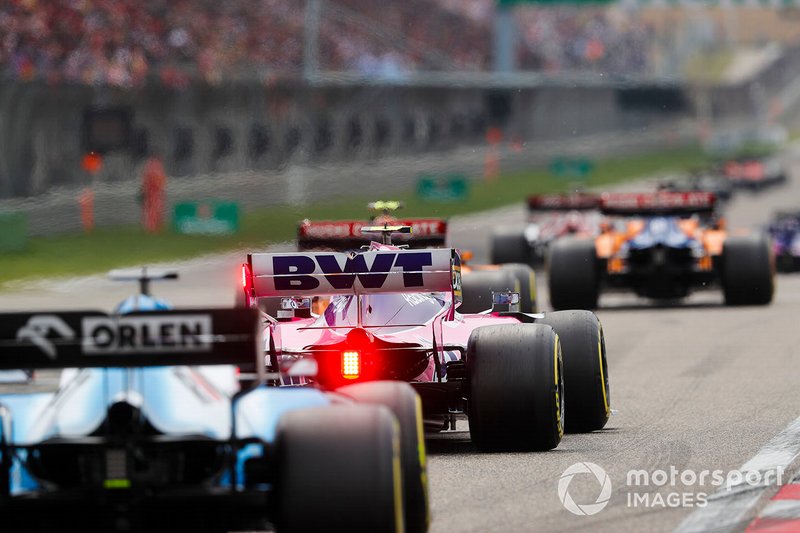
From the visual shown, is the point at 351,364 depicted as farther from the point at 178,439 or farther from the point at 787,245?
the point at 787,245

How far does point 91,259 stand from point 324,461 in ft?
68.8

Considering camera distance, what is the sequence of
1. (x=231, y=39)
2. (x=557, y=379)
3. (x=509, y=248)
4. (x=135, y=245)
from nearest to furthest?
(x=557, y=379) < (x=509, y=248) < (x=135, y=245) < (x=231, y=39)

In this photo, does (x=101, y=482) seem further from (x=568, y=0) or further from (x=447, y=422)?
(x=568, y=0)

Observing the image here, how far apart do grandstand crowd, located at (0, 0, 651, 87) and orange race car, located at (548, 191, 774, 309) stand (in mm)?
11361

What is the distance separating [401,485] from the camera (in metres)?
7.52

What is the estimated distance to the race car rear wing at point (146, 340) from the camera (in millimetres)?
7406

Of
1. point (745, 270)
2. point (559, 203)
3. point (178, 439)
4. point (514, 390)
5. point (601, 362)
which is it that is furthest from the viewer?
point (559, 203)

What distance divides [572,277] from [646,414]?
34.9 feet

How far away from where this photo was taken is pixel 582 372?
457 inches

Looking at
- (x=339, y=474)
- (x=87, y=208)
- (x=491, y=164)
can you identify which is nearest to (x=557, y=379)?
(x=339, y=474)

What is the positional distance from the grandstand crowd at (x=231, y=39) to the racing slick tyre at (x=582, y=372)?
20.5 metres

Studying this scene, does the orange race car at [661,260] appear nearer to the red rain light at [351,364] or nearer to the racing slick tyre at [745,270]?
the racing slick tyre at [745,270]

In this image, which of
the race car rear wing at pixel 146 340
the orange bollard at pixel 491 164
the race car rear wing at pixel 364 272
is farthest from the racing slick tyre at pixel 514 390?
the orange bollard at pixel 491 164

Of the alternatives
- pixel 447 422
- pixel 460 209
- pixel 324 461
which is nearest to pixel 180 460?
pixel 324 461
